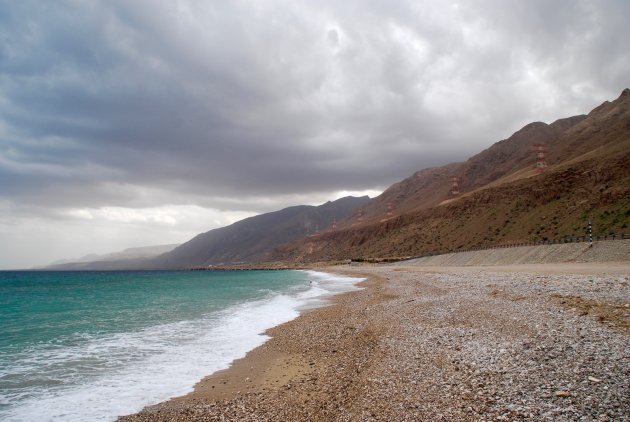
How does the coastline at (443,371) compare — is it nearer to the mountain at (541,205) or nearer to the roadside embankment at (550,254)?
the roadside embankment at (550,254)

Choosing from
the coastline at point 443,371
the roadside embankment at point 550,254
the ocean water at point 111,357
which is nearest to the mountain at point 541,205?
the roadside embankment at point 550,254

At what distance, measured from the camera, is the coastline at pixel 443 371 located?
24.4 ft

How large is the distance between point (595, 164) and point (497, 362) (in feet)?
328

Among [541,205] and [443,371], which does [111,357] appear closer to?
[443,371]

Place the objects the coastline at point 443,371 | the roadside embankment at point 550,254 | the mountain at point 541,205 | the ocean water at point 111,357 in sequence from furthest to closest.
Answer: the mountain at point 541,205 < the roadside embankment at point 550,254 < the ocean water at point 111,357 < the coastline at point 443,371

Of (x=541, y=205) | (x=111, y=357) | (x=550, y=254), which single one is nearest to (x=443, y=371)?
(x=111, y=357)

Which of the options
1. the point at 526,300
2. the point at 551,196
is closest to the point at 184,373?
the point at 526,300

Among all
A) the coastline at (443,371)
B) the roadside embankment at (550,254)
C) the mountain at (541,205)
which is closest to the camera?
the coastline at (443,371)

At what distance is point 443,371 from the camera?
9695mm

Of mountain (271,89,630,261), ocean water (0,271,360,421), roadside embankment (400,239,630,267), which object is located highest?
mountain (271,89,630,261)

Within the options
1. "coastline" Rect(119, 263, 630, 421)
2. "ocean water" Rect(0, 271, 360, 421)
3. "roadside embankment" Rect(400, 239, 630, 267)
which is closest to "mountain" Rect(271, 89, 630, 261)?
"roadside embankment" Rect(400, 239, 630, 267)

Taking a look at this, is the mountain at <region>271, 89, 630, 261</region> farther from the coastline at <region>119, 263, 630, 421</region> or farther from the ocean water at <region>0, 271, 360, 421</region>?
the ocean water at <region>0, 271, 360, 421</region>

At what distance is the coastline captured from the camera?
24.4ft

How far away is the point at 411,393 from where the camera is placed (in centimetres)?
853
